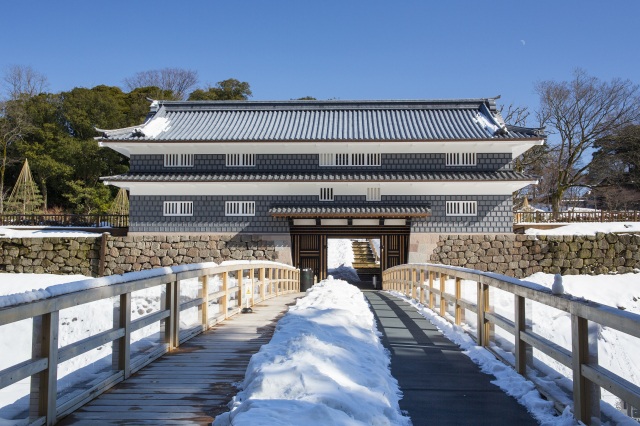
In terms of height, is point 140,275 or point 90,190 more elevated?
point 90,190

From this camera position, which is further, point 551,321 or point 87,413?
point 551,321

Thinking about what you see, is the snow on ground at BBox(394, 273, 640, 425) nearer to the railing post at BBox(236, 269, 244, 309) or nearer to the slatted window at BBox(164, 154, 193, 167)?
the railing post at BBox(236, 269, 244, 309)

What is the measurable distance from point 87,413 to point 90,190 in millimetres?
36381

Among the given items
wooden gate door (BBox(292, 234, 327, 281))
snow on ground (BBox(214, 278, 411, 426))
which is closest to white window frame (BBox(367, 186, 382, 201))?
wooden gate door (BBox(292, 234, 327, 281))

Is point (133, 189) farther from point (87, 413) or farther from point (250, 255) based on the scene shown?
point (87, 413)

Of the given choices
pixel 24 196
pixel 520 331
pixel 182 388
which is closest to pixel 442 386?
pixel 520 331

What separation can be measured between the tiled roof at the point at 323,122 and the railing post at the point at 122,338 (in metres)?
21.1

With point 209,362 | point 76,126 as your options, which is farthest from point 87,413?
point 76,126

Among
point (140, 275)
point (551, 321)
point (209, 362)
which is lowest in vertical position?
point (551, 321)

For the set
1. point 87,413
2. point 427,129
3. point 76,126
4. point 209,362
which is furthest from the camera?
point 76,126

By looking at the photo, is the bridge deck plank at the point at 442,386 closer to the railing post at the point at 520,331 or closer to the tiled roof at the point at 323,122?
the railing post at the point at 520,331

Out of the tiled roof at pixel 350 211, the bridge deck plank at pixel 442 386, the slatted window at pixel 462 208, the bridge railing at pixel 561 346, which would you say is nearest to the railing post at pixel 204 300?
the bridge deck plank at pixel 442 386

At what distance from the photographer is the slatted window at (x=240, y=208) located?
26719 mm

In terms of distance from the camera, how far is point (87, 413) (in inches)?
159
